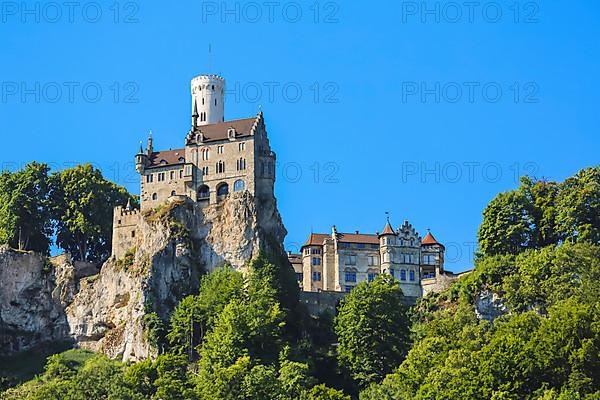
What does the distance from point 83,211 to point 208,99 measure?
17.3m

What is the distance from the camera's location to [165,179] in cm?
12431

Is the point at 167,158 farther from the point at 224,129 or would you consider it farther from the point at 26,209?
the point at 26,209

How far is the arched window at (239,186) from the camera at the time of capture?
120500 millimetres

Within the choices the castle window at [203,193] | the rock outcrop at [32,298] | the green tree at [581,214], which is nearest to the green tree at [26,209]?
the rock outcrop at [32,298]

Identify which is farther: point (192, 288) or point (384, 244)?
point (384, 244)

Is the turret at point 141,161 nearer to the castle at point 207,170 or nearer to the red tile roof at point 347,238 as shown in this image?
the castle at point 207,170

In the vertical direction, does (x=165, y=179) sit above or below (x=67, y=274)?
above

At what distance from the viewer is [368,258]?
135625 millimetres

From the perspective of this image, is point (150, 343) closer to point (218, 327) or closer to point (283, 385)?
point (218, 327)

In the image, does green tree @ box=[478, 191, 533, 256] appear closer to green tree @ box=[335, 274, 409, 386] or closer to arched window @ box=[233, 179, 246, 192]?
green tree @ box=[335, 274, 409, 386]

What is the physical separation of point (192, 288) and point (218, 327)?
32.1ft

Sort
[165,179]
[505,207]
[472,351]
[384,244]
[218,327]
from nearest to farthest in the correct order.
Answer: [472,351], [218,327], [505,207], [165,179], [384,244]

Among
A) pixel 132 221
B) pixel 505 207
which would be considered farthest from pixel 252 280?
pixel 505 207

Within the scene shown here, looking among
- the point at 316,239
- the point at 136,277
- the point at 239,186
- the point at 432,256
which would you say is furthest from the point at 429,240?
the point at 136,277
